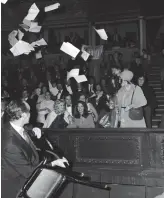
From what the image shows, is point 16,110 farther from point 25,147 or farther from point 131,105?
point 131,105

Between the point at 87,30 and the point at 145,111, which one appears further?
the point at 87,30

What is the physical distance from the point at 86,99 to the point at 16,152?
3968 mm

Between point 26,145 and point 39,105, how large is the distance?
4.83 m

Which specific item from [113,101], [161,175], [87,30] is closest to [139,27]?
[87,30]

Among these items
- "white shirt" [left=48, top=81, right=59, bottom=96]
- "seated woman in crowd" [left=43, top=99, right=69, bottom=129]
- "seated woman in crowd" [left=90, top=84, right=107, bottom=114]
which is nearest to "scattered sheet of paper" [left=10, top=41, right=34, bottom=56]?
"seated woman in crowd" [left=43, top=99, right=69, bottom=129]

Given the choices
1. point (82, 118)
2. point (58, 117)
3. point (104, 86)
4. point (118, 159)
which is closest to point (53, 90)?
point (104, 86)

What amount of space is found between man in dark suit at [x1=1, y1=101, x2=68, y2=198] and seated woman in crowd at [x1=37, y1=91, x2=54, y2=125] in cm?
393

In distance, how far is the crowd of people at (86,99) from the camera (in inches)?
230

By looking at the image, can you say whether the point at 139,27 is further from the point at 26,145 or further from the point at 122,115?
the point at 26,145

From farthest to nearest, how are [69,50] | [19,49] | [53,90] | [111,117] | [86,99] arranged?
[53,90]
[86,99]
[111,117]
[69,50]
[19,49]

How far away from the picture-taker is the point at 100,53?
470 inches

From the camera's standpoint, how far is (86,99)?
684 cm

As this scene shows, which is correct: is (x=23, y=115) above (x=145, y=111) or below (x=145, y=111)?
above

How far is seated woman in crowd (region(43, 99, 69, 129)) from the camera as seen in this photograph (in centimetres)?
613
